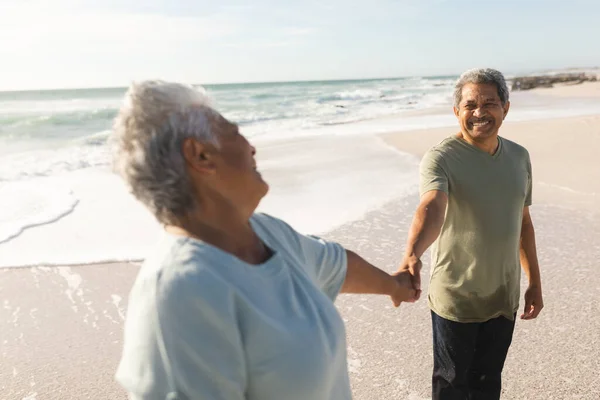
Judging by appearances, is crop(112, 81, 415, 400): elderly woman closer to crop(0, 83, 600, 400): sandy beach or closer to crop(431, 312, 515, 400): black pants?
crop(431, 312, 515, 400): black pants

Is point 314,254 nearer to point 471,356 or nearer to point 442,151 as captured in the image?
point 442,151

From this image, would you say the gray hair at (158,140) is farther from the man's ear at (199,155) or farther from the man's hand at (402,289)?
the man's hand at (402,289)

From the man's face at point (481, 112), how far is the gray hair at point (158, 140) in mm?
1496

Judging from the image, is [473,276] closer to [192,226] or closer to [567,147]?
[192,226]

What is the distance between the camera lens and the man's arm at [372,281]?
6.01 ft

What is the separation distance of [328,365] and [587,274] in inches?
169

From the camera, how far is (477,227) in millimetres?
2426

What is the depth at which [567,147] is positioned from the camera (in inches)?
439

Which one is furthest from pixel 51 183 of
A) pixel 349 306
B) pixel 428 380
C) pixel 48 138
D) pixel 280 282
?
pixel 48 138

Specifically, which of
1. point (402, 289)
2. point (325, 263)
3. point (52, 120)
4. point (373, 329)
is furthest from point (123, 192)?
point (52, 120)

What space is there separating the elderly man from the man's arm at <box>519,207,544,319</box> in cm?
27

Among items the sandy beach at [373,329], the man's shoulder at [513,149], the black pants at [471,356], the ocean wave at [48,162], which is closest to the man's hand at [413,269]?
the black pants at [471,356]

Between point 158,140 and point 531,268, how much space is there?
2190 mm

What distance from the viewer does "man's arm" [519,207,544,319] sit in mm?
2791
